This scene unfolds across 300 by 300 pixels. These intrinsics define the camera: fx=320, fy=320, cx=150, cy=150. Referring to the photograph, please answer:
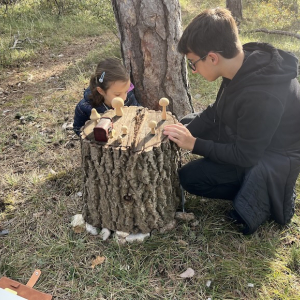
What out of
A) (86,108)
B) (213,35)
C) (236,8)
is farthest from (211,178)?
(236,8)

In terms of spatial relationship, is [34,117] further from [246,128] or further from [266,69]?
[266,69]

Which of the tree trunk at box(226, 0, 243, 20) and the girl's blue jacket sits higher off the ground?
the tree trunk at box(226, 0, 243, 20)

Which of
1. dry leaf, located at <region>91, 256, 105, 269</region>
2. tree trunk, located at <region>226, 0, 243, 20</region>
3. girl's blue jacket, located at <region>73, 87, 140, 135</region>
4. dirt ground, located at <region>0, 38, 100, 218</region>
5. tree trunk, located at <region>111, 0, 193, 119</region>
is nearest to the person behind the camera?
dry leaf, located at <region>91, 256, 105, 269</region>

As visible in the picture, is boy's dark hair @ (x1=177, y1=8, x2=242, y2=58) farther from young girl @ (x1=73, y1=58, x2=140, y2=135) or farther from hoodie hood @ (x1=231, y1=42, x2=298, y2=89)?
young girl @ (x1=73, y1=58, x2=140, y2=135)

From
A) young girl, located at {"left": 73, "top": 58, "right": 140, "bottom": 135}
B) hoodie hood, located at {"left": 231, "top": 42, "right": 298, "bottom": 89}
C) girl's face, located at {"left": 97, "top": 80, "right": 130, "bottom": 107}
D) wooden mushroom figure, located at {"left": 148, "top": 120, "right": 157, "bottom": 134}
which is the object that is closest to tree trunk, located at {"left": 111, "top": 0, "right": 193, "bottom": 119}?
young girl, located at {"left": 73, "top": 58, "right": 140, "bottom": 135}

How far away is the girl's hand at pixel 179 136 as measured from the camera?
2318mm

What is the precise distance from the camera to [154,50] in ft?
10.6

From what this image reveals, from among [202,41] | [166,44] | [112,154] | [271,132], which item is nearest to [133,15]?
[166,44]

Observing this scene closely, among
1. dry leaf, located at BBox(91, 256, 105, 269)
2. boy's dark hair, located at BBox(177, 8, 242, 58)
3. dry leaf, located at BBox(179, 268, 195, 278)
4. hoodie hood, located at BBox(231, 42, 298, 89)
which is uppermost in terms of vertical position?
boy's dark hair, located at BBox(177, 8, 242, 58)

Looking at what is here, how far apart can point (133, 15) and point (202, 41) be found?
1.17 m

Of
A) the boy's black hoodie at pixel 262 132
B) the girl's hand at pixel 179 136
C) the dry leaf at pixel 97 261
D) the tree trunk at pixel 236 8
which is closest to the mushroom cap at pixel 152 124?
the girl's hand at pixel 179 136

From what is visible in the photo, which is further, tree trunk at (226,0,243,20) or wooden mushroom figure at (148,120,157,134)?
tree trunk at (226,0,243,20)

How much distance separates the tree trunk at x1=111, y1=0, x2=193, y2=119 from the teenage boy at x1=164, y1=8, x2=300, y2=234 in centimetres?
91

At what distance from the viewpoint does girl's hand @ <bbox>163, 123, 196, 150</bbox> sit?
7.61 feet
